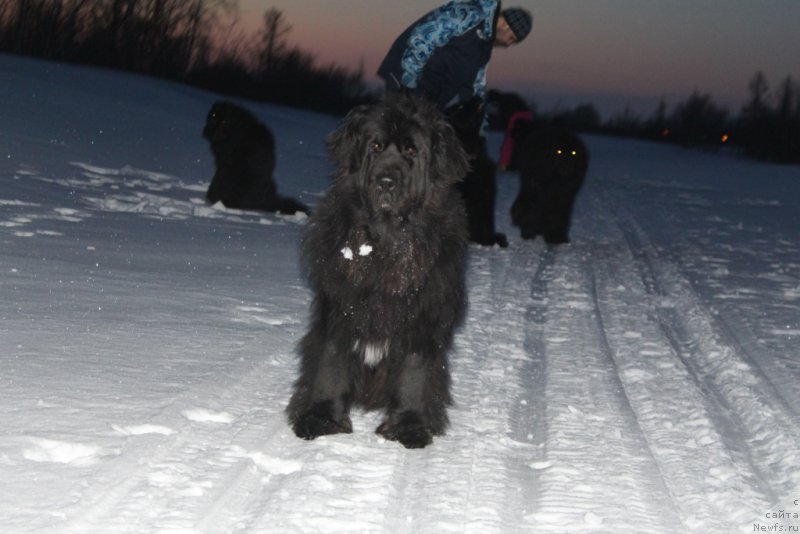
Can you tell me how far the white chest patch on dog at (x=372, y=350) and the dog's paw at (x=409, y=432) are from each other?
0.83 feet

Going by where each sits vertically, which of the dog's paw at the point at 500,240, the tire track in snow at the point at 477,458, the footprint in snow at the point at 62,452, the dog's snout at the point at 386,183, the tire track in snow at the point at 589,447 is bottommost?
the footprint in snow at the point at 62,452

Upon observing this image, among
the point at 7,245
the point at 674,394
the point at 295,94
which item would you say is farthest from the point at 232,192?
the point at 295,94

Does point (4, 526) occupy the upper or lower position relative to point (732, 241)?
lower

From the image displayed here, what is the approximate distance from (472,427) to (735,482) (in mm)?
1088

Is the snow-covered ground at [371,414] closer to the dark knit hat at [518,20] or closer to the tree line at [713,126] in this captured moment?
the dark knit hat at [518,20]

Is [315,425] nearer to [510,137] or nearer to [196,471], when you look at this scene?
[196,471]

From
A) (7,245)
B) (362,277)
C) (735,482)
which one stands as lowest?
(7,245)

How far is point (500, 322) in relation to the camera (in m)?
6.42

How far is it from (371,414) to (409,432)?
0.46m

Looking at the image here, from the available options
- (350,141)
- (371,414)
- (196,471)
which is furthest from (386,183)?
(196,471)

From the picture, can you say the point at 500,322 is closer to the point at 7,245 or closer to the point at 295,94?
the point at 7,245

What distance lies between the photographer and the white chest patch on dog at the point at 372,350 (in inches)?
161

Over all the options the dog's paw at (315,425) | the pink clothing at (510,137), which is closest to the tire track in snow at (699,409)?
the dog's paw at (315,425)

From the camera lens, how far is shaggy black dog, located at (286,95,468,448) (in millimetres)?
3998
